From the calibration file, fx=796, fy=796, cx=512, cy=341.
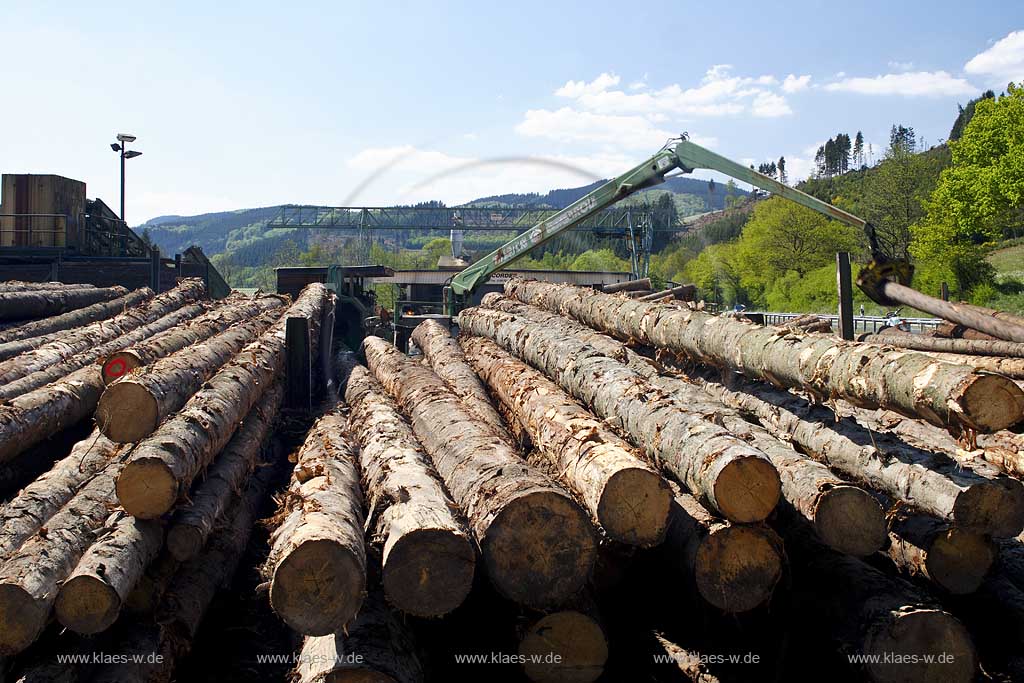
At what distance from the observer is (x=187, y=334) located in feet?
31.1

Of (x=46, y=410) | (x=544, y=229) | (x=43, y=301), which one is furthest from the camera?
(x=544, y=229)

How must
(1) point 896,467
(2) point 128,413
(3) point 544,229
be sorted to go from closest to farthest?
(1) point 896,467, (2) point 128,413, (3) point 544,229

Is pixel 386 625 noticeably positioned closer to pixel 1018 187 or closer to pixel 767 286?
pixel 1018 187

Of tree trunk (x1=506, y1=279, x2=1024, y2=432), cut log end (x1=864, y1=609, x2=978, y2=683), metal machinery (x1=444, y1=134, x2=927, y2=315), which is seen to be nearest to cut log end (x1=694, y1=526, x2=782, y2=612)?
cut log end (x1=864, y1=609, x2=978, y2=683)

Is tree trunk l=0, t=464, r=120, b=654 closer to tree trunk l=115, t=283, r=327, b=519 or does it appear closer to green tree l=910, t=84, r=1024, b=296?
tree trunk l=115, t=283, r=327, b=519

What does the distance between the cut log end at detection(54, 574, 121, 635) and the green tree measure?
46565 millimetres

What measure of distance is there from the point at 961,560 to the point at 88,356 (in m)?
9.08

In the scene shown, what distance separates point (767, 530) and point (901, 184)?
59.2 meters

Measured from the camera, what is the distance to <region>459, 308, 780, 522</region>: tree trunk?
454cm

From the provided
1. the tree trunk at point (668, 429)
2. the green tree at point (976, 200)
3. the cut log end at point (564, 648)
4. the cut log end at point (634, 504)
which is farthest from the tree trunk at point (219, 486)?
the green tree at point (976, 200)

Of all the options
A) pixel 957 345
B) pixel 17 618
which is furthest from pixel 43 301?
pixel 957 345

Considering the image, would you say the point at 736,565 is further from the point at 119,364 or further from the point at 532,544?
the point at 119,364

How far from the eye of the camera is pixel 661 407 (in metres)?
5.72

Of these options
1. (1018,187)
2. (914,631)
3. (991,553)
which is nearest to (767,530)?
(914,631)
